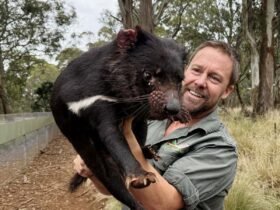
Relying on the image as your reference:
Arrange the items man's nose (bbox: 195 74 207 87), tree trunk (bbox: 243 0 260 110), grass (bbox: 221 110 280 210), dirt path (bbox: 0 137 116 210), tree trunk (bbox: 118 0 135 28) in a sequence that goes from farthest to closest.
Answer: tree trunk (bbox: 243 0 260 110) → tree trunk (bbox: 118 0 135 28) → dirt path (bbox: 0 137 116 210) → grass (bbox: 221 110 280 210) → man's nose (bbox: 195 74 207 87)

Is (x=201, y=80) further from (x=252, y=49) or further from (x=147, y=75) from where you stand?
Result: (x=252, y=49)

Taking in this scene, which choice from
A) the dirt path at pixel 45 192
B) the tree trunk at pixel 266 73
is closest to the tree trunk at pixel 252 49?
the tree trunk at pixel 266 73

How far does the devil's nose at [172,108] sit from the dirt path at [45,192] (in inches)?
175

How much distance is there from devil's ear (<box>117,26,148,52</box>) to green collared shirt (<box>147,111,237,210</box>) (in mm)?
645

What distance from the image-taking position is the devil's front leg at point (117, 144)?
1862 millimetres

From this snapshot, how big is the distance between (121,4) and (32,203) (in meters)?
6.11

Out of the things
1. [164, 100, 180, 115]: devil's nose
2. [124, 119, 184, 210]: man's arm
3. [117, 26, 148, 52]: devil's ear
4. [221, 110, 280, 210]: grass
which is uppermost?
[117, 26, 148, 52]: devil's ear

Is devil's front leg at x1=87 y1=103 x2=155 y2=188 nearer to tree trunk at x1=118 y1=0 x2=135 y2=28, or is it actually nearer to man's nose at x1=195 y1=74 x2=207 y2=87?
man's nose at x1=195 y1=74 x2=207 y2=87

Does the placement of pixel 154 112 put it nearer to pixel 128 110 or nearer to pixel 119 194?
pixel 128 110

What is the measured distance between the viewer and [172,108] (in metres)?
1.95

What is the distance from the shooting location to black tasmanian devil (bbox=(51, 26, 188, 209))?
1980 mm

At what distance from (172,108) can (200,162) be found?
57cm

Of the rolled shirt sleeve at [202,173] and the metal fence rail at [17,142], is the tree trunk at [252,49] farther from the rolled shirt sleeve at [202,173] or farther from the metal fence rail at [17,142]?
the rolled shirt sleeve at [202,173]

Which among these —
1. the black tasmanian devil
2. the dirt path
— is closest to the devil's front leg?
the black tasmanian devil
